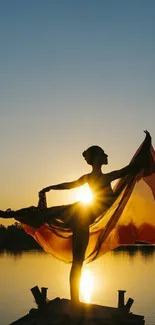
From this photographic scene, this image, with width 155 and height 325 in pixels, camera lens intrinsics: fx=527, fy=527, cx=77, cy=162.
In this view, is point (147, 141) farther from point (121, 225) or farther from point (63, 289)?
point (63, 289)

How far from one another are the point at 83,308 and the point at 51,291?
67802mm

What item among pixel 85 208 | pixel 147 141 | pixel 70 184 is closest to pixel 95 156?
pixel 70 184

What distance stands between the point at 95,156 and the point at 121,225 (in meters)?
1.93

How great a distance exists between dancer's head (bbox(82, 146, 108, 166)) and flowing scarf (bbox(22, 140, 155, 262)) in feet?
2.33

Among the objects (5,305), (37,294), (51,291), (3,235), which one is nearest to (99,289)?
(51,291)

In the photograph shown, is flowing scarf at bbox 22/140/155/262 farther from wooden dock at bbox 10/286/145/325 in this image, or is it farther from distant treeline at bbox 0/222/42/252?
distant treeline at bbox 0/222/42/252

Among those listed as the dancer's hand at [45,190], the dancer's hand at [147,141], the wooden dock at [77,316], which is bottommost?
the wooden dock at [77,316]

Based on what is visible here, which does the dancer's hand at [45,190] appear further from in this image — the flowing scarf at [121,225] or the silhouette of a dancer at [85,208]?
the flowing scarf at [121,225]

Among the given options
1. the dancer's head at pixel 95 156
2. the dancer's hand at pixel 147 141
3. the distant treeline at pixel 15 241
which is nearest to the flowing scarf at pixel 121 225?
the dancer's hand at pixel 147 141

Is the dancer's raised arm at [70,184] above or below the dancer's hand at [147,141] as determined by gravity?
below

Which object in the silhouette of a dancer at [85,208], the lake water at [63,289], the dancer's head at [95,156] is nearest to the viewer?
the silhouette of a dancer at [85,208]

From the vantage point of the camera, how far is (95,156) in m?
10.5

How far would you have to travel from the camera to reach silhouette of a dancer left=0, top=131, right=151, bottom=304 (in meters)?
10.1

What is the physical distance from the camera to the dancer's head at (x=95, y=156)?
10523 millimetres
